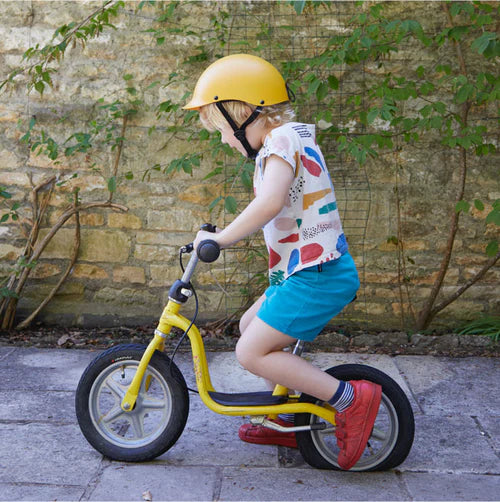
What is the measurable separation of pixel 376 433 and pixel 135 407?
3.13 ft

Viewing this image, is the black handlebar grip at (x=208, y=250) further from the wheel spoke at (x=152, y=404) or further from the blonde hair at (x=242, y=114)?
the wheel spoke at (x=152, y=404)

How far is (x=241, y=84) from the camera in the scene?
96.0 inches

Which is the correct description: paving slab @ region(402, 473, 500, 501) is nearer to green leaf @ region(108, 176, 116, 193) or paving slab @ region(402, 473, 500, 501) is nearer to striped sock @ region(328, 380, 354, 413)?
striped sock @ region(328, 380, 354, 413)

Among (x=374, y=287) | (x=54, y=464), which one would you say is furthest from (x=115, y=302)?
(x=54, y=464)

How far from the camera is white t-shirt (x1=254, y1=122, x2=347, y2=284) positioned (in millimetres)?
2482

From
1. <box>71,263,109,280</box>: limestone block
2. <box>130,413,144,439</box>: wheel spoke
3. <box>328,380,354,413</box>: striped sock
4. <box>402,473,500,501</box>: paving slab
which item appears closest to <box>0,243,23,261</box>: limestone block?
<box>71,263,109,280</box>: limestone block

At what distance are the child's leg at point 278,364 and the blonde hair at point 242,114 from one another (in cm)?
73

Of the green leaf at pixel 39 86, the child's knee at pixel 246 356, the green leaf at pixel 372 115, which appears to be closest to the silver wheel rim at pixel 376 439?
the child's knee at pixel 246 356

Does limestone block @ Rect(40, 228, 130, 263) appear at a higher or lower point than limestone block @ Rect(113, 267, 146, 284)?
higher

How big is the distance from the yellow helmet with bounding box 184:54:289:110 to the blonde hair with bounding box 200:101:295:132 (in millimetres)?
37

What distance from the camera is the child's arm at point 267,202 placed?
236 centimetres

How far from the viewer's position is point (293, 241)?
252 centimetres

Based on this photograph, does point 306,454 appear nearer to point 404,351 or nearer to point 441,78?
point 404,351

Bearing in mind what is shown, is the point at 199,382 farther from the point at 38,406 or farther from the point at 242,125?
the point at 38,406
